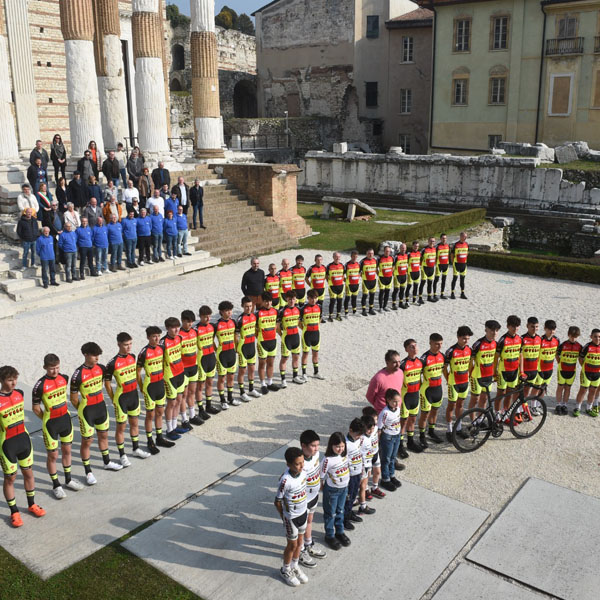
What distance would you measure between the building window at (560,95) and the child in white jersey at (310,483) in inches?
1338

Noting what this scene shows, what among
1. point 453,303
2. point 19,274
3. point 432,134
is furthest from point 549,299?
point 432,134

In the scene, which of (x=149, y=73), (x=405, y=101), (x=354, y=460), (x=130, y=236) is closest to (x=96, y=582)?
(x=354, y=460)

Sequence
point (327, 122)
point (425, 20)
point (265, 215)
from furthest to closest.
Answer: point (327, 122) → point (425, 20) → point (265, 215)

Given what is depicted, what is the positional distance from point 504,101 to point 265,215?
2075 centimetres

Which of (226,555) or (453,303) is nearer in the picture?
(226,555)

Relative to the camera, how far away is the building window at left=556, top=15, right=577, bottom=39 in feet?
110

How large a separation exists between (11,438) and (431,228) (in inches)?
742

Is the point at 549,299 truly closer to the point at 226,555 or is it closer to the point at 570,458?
the point at 570,458

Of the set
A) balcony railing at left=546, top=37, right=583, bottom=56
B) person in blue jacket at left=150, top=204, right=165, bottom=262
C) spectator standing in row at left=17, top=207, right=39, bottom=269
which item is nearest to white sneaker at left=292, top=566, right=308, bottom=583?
spectator standing in row at left=17, top=207, right=39, bottom=269

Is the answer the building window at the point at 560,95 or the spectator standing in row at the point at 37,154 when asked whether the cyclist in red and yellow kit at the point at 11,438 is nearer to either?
the spectator standing in row at the point at 37,154

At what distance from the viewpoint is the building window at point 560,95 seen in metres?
34.2

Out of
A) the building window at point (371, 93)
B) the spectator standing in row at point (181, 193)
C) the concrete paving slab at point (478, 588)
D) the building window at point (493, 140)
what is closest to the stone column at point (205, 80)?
the spectator standing in row at point (181, 193)

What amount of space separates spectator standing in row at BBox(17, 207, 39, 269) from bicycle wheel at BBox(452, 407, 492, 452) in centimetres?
1141

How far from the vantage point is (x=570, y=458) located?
8344 millimetres
